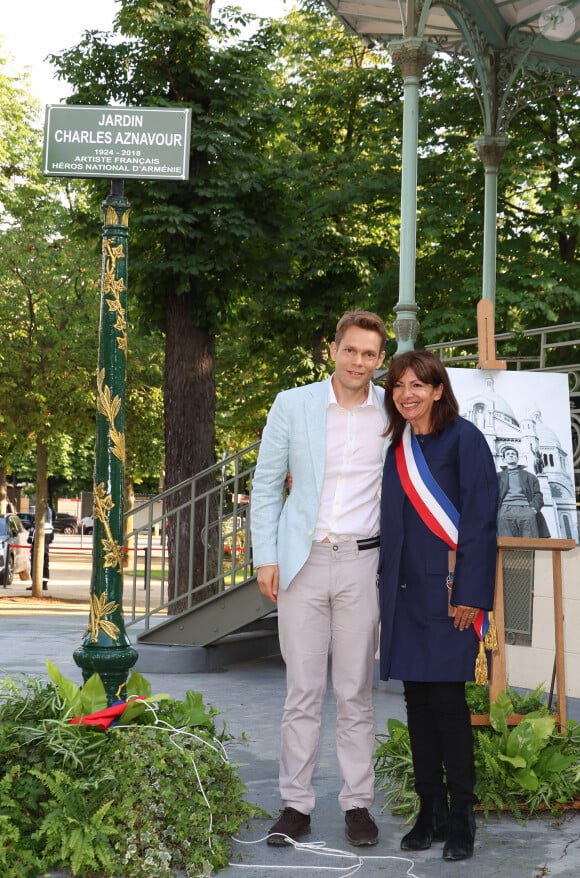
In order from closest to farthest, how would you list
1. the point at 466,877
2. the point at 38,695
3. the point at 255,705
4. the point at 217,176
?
1. the point at 466,877
2. the point at 38,695
3. the point at 255,705
4. the point at 217,176

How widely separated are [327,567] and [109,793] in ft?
3.95

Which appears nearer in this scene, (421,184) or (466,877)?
(466,877)

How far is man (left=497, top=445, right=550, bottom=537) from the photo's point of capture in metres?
6.04

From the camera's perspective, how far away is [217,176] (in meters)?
12.3

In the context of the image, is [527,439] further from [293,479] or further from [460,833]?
[460,833]

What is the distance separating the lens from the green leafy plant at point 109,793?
13.3 ft

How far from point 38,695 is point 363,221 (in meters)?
12.7

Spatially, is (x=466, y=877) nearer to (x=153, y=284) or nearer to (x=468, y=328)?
(x=153, y=284)

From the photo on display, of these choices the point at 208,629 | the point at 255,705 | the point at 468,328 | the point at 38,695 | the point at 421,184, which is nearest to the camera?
A: the point at 38,695

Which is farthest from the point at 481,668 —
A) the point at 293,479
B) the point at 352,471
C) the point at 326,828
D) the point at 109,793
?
the point at 109,793

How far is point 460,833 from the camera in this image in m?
4.38

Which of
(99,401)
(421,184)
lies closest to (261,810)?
(99,401)

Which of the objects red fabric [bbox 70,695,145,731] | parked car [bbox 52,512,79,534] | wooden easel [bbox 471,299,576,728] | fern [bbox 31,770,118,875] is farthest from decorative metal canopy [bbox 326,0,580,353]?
parked car [bbox 52,512,79,534]

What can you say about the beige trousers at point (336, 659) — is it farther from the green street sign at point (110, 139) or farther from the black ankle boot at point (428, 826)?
the green street sign at point (110, 139)
